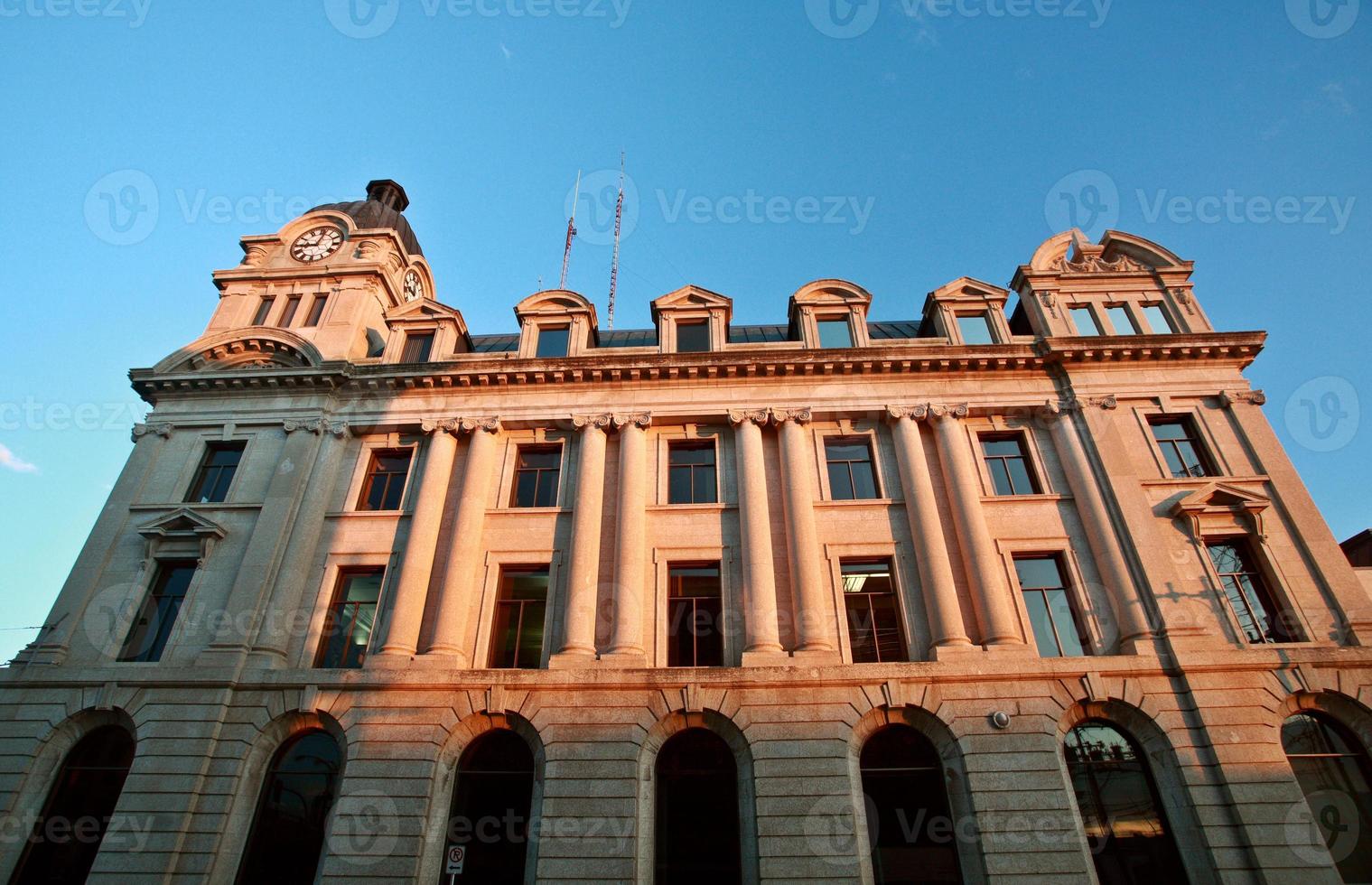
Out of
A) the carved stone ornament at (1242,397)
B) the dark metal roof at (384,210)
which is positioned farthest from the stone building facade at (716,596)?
the dark metal roof at (384,210)

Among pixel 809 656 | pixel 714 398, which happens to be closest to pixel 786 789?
pixel 809 656

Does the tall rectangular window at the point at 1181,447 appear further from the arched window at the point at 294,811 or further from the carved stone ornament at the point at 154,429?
the carved stone ornament at the point at 154,429

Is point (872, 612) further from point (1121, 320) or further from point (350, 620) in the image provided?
point (350, 620)

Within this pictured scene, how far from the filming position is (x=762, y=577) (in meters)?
19.4

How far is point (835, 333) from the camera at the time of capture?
1000 inches

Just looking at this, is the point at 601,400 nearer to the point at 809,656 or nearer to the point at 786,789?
the point at 809,656

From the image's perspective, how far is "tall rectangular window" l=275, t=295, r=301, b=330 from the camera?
26406 millimetres

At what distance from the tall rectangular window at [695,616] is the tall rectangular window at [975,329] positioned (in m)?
12.5

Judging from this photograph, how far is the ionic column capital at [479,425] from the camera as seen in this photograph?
23047 millimetres

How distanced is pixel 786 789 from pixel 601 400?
13.0m

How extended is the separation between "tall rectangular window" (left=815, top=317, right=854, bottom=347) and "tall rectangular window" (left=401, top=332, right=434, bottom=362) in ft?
46.5

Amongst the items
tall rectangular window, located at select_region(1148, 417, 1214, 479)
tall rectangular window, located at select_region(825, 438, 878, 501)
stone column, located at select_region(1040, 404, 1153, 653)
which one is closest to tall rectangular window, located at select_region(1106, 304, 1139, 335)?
tall rectangular window, located at select_region(1148, 417, 1214, 479)

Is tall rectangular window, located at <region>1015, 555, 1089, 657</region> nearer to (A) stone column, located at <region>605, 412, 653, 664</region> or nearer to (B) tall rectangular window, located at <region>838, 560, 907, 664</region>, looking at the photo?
(B) tall rectangular window, located at <region>838, 560, 907, 664</region>

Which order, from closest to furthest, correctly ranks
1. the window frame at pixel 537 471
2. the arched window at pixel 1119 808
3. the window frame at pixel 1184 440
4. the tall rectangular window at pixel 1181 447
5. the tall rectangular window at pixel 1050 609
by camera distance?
the arched window at pixel 1119 808
the tall rectangular window at pixel 1050 609
the window frame at pixel 1184 440
the tall rectangular window at pixel 1181 447
the window frame at pixel 537 471
